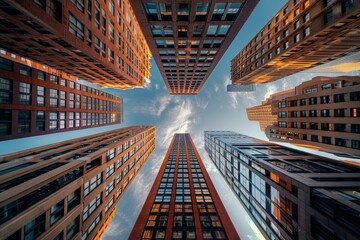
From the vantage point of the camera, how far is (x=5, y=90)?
2803 centimetres

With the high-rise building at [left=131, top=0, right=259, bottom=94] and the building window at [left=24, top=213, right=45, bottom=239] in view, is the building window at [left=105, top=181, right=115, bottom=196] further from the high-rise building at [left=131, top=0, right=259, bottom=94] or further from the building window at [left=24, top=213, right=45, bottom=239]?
the high-rise building at [left=131, top=0, right=259, bottom=94]

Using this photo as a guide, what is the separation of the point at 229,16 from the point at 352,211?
29237mm

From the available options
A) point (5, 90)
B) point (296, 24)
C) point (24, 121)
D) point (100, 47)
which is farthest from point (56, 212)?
point (296, 24)

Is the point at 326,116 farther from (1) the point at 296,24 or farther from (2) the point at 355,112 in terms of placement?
(1) the point at 296,24

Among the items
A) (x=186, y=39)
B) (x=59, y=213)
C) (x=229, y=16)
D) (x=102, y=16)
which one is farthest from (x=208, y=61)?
(x=59, y=213)

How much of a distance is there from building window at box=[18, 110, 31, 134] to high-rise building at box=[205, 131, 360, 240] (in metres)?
50.8

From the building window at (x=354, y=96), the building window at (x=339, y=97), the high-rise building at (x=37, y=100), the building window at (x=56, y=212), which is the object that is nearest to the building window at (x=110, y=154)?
the building window at (x=56, y=212)

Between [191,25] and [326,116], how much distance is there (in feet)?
102

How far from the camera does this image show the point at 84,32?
92.4 ft

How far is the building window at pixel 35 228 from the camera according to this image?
15875 millimetres

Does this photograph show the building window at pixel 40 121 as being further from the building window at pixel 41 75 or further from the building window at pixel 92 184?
the building window at pixel 92 184

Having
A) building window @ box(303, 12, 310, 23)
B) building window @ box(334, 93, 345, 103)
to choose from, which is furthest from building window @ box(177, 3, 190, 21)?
building window @ box(334, 93, 345, 103)

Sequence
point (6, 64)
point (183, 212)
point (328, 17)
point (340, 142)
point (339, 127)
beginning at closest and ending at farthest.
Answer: point (340, 142)
point (339, 127)
point (328, 17)
point (6, 64)
point (183, 212)

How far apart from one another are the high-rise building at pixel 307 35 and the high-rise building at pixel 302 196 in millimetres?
24369
